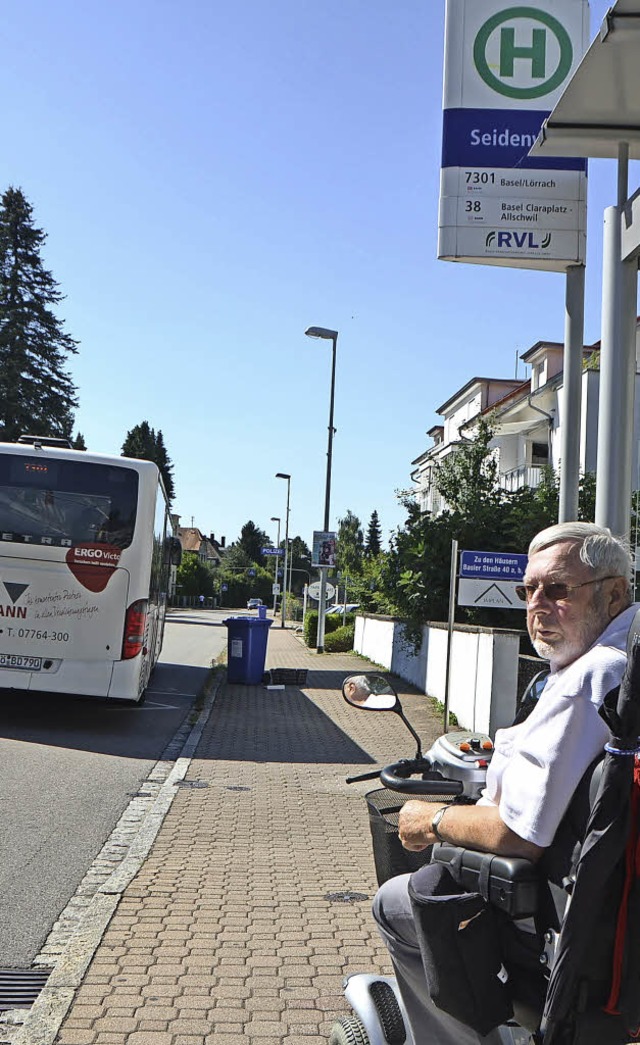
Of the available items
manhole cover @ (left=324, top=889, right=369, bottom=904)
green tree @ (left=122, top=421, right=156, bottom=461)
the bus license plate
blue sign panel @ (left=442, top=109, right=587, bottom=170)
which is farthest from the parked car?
green tree @ (left=122, top=421, right=156, bottom=461)

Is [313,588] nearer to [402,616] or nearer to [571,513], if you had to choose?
[402,616]

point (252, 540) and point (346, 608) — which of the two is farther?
point (252, 540)

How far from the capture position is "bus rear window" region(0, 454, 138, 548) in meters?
12.3

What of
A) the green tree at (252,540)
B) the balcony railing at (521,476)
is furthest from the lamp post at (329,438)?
the green tree at (252,540)

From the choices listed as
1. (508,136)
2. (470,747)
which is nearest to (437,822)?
(470,747)

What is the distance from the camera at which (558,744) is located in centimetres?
221

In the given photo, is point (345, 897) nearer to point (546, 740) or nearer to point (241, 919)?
point (241, 919)

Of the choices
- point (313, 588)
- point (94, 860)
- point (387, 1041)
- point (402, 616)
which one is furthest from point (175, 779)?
point (313, 588)

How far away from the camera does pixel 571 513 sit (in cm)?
884

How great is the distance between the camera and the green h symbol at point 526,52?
877 cm

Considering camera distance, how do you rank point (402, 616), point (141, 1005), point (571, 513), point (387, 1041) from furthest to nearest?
point (402, 616) → point (571, 513) → point (141, 1005) → point (387, 1041)

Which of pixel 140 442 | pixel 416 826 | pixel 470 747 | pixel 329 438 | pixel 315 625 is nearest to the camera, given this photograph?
pixel 416 826

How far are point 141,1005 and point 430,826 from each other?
2.20 m

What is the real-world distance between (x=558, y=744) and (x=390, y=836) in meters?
0.81
